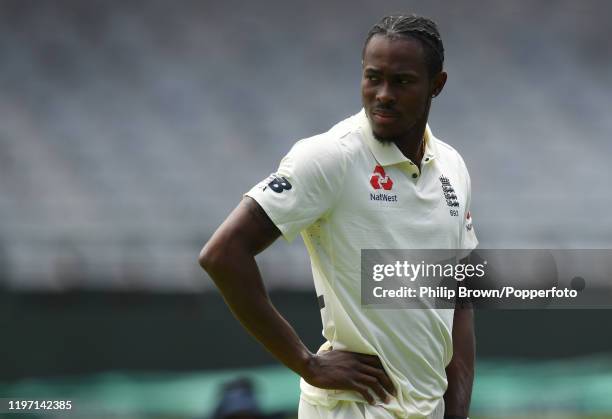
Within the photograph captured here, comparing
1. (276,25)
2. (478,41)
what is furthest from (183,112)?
(478,41)

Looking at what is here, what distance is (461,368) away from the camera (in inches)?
117

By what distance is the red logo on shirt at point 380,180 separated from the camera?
8.71 feet

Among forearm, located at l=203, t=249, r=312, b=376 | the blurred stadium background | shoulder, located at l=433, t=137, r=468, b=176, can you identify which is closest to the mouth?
shoulder, located at l=433, t=137, r=468, b=176

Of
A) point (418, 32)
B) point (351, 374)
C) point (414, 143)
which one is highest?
point (418, 32)

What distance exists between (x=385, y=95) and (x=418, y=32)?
0.20 meters

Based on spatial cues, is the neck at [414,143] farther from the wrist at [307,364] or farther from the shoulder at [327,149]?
the wrist at [307,364]

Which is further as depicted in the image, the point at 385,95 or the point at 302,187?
the point at 385,95

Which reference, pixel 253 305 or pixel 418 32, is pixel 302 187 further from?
pixel 418 32

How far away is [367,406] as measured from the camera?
2.67 m

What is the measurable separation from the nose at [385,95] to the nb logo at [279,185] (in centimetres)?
35

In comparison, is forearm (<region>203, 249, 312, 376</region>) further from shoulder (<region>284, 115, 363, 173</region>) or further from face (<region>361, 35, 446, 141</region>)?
face (<region>361, 35, 446, 141</region>)

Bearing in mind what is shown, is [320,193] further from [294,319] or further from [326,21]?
[326,21]

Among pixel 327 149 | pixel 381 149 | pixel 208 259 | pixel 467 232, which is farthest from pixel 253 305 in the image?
pixel 467 232

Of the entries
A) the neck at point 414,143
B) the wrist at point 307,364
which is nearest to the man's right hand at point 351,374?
the wrist at point 307,364
